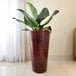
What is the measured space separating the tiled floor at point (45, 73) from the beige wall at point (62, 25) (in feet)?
0.86

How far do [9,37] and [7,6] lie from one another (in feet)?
2.00

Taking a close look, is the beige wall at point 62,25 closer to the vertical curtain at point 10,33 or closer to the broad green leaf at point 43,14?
the vertical curtain at point 10,33

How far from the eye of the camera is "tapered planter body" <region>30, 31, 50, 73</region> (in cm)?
233

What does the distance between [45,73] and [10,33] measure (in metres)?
1.07

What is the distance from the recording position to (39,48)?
236 centimetres

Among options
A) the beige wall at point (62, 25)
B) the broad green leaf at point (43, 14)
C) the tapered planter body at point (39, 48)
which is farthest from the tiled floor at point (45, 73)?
the broad green leaf at point (43, 14)

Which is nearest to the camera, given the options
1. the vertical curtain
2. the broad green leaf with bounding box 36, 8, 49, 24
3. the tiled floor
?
the broad green leaf with bounding box 36, 8, 49, 24

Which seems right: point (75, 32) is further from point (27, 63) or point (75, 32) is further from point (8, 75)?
point (8, 75)

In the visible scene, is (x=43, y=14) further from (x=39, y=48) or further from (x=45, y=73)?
(x=45, y=73)

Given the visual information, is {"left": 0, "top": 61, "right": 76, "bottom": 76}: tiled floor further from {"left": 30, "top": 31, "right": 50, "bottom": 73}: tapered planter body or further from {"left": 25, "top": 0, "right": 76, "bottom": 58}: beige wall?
{"left": 25, "top": 0, "right": 76, "bottom": 58}: beige wall

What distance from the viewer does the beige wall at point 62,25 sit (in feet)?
9.82

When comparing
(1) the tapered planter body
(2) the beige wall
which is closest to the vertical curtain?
(2) the beige wall

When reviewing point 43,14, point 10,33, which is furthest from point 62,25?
point 10,33

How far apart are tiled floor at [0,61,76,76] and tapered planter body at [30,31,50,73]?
130mm
